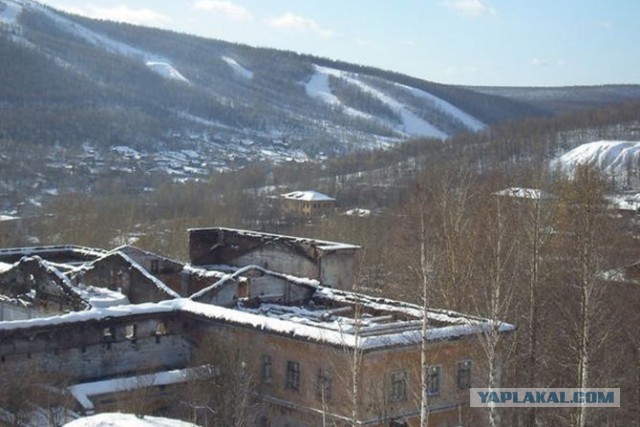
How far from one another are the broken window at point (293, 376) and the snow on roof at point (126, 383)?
2.09m

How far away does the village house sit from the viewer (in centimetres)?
8797

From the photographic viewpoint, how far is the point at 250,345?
24203 millimetres

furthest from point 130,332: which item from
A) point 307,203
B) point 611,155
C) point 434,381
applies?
point 611,155

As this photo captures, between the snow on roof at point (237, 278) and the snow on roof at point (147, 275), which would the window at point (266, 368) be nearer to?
the snow on roof at point (237, 278)

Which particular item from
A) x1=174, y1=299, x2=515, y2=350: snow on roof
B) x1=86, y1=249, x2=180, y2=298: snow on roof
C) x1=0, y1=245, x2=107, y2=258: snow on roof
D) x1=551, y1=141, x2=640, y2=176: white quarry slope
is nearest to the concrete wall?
x1=174, y1=299, x2=515, y2=350: snow on roof

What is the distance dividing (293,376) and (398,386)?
115 inches

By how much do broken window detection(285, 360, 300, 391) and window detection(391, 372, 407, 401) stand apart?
2647 millimetres

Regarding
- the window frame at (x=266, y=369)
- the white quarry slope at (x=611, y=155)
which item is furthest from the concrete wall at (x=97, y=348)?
the white quarry slope at (x=611, y=155)

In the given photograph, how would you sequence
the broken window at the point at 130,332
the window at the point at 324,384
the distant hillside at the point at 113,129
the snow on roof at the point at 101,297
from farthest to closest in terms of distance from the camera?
1. the distant hillside at the point at 113,129
2. the snow on roof at the point at 101,297
3. the broken window at the point at 130,332
4. the window at the point at 324,384

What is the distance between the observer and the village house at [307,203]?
88.0 m

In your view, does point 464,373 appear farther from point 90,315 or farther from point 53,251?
point 53,251

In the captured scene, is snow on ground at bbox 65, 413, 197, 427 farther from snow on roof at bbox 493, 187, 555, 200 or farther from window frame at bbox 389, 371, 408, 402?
snow on roof at bbox 493, 187, 555, 200

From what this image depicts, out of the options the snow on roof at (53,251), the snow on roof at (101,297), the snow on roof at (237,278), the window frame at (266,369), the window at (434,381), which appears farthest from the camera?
the snow on roof at (53,251)

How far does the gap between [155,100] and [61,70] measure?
1879 centimetres
